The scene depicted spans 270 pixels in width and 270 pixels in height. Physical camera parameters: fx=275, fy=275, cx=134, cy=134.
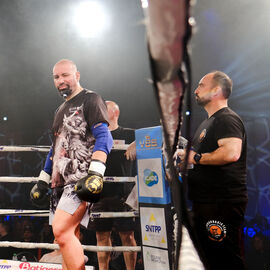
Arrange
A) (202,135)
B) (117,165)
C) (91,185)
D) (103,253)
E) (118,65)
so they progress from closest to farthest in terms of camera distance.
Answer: (91,185)
(202,135)
(103,253)
(117,165)
(118,65)

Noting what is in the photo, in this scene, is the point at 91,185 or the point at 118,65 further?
the point at 118,65

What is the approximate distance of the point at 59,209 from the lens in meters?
1.36

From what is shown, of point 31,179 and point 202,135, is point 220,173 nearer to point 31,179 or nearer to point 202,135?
point 202,135

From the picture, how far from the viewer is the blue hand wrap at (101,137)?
4.59 feet

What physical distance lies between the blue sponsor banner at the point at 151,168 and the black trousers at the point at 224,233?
315mm

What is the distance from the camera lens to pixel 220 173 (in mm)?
1397

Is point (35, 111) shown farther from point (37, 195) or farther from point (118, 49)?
point (37, 195)

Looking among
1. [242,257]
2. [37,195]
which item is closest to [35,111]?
[37,195]

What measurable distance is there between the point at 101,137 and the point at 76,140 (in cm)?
16

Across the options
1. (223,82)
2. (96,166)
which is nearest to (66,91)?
(96,166)

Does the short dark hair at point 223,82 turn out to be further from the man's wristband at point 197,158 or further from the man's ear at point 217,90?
the man's wristband at point 197,158

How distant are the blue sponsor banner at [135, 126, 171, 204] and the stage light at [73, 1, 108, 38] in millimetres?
1981

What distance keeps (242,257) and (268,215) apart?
157 inches

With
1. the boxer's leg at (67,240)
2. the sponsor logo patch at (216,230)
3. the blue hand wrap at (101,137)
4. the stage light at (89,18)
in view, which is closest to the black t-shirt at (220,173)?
the sponsor logo patch at (216,230)
